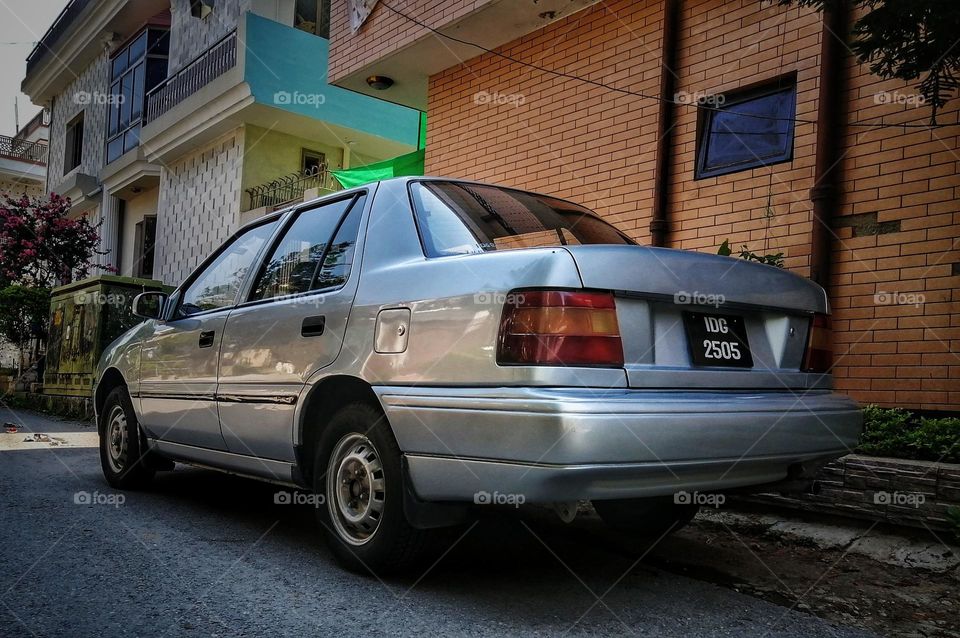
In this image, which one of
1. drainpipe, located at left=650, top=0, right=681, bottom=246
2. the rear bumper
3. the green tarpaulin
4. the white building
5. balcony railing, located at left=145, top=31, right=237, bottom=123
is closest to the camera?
the rear bumper

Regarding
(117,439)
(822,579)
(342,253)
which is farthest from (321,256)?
(822,579)

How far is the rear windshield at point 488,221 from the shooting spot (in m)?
3.36

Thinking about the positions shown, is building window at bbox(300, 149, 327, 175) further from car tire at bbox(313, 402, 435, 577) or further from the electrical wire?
car tire at bbox(313, 402, 435, 577)

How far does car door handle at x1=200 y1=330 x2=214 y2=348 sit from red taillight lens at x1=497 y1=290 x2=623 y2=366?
2.36 metres

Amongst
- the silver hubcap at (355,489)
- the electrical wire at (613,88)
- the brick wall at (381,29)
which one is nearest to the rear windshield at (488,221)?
the silver hubcap at (355,489)

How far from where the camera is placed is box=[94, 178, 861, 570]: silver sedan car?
270 cm

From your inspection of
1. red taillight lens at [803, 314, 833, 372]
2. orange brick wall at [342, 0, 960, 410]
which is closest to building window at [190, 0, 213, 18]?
orange brick wall at [342, 0, 960, 410]

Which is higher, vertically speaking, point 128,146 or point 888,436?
point 128,146

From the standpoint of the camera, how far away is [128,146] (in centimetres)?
2011

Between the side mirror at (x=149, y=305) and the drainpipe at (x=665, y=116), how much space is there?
4062mm

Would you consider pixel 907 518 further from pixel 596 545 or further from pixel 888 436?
pixel 596 545

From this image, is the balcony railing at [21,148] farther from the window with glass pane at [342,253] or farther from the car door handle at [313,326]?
the car door handle at [313,326]

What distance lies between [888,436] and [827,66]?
2777 mm

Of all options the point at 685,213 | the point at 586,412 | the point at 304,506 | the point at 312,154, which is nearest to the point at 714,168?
the point at 685,213
